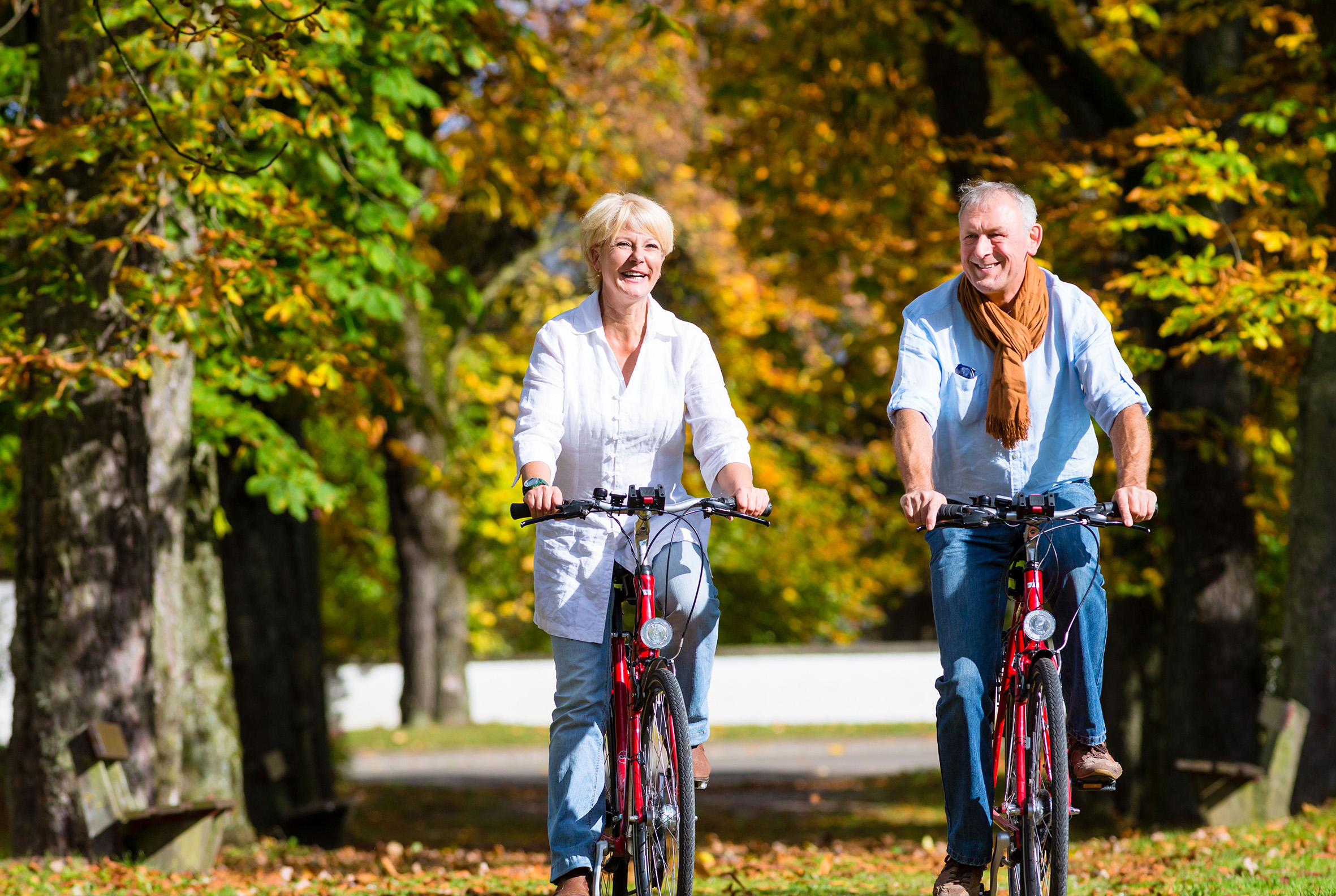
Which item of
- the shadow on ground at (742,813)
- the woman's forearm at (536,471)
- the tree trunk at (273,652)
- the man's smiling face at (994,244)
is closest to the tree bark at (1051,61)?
the shadow on ground at (742,813)

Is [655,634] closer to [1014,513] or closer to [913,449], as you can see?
[913,449]

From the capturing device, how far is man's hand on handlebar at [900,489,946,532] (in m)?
4.03

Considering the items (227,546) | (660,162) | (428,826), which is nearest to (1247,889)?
(227,546)

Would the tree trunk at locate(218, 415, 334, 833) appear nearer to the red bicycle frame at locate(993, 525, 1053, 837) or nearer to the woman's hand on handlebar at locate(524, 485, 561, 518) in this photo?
the woman's hand on handlebar at locate(524, 485, 561, 518)

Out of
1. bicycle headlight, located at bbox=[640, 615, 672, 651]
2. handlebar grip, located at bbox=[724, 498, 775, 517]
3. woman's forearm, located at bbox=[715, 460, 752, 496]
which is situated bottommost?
bicycle headlight, located at bbox=[640, 615, 672, 651]

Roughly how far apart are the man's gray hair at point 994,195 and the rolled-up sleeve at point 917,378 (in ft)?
1.20

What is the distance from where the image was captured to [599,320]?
4.59 meters

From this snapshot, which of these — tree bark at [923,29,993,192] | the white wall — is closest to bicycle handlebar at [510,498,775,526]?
tree bark at [923,29,993,192]

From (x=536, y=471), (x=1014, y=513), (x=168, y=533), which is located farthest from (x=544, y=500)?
(x=168, y=533)

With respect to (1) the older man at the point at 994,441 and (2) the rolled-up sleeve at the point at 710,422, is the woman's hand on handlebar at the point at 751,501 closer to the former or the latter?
(2) the rolled-up sleeve at the point at 710,422

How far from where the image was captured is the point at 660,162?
18.1 metres

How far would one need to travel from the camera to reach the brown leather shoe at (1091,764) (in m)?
4.12

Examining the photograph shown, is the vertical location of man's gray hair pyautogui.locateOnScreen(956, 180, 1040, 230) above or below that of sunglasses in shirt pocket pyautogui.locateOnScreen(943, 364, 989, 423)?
above

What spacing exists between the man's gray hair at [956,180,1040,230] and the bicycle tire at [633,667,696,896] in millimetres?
1569
